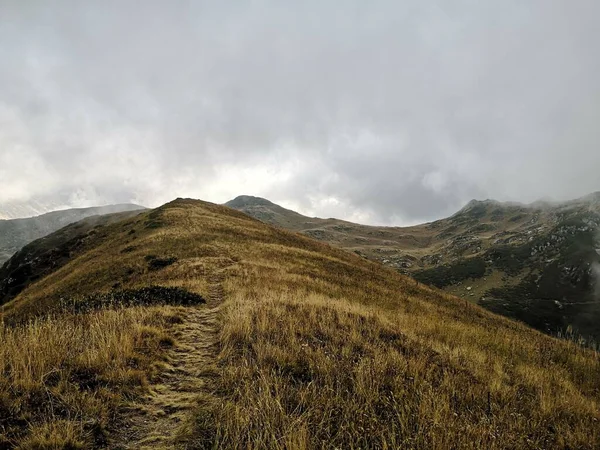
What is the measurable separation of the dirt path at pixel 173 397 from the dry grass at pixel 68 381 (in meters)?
0.31

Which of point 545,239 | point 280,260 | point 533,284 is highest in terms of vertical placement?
point 545,239

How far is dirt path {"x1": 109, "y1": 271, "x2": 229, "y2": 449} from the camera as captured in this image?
4938mm

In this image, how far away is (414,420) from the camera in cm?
530

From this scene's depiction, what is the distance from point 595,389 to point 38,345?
13.7 metres

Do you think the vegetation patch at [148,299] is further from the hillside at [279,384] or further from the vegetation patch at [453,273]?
the vegetation patch at [453,273]

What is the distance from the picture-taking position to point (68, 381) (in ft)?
19.2

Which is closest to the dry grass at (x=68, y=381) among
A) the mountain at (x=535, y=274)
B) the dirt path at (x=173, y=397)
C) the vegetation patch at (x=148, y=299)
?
the dirt path at (x=173, y=397)

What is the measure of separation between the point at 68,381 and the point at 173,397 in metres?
1.80

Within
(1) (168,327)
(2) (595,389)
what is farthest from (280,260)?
(2) (595,389)

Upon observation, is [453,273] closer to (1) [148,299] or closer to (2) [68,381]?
(1) [148,299]

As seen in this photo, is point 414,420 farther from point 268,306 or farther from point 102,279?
point 102,279

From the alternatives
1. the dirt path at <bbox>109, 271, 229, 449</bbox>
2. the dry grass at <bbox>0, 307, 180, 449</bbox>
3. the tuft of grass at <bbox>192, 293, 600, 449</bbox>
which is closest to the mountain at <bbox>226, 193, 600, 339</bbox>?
the tuft of grass at <bbox>192, 293, 600, 449</bbox>

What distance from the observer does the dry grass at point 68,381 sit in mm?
4527

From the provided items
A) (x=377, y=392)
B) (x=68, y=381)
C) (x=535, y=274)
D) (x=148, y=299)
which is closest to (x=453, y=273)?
(x=535, y=274)
